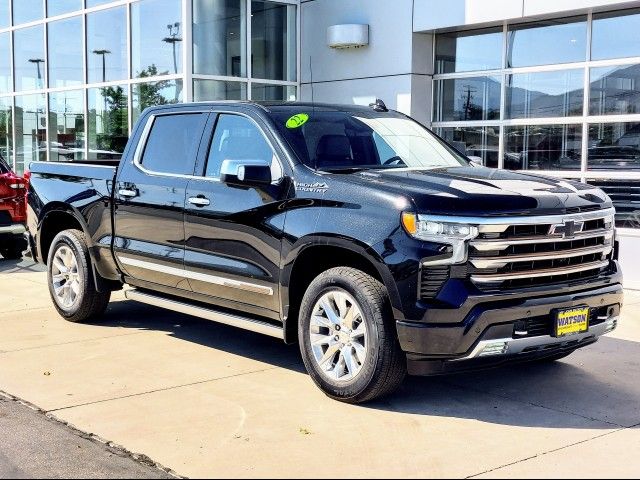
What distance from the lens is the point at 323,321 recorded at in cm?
569

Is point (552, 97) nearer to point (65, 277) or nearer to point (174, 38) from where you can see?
point (174, 38)

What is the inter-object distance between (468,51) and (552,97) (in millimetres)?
1736

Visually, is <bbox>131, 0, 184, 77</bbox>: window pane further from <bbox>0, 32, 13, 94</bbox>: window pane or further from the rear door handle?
the rear door handle

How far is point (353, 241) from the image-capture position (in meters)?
5.42

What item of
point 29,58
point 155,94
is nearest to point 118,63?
point 155,94

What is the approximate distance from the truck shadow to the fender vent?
0.83 meters

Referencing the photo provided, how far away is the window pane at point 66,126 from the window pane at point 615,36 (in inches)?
391

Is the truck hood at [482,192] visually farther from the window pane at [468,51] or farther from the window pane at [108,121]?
the window pane at [108,121]

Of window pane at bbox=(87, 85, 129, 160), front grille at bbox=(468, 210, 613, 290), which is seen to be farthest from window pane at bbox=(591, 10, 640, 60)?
window pane at bbox=(87, 85, 129, 160)

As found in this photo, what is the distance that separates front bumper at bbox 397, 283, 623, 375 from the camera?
5.09 meters

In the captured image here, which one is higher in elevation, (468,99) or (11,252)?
(468,99)

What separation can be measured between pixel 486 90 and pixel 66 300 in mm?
7212

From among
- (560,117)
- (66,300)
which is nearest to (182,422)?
(66,300)

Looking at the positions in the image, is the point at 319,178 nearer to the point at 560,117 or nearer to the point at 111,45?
the point at 560,117
